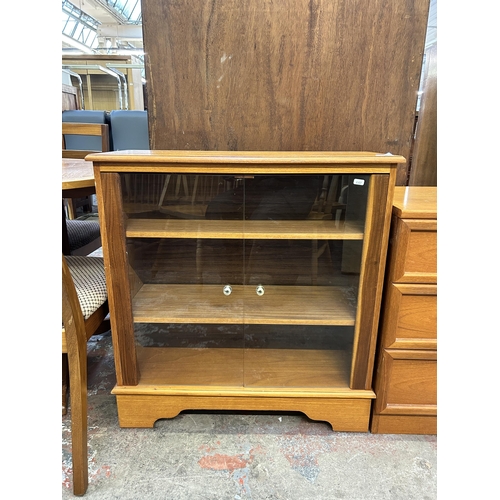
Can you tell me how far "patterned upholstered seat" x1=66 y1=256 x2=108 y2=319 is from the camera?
0.96m

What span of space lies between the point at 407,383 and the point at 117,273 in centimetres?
90

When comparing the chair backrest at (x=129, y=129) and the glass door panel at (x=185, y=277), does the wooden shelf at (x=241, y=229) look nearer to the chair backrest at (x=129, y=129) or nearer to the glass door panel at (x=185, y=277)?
the glass door panel at (x=185, y=277)

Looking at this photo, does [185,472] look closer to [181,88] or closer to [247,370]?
[247,370]

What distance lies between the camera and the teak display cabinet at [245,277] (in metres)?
0.85

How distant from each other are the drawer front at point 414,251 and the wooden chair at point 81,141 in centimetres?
175

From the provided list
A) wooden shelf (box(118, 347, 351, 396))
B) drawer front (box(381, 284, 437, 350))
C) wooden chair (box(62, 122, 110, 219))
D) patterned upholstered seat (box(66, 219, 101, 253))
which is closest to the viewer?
drawer front (box(381, 284, 437, 350))

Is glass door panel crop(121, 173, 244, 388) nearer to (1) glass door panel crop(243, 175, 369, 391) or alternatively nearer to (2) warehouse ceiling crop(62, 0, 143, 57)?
(1) glass door panel crop(243, 175, 369, 391)

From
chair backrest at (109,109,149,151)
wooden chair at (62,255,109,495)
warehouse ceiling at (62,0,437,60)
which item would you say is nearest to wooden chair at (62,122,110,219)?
chair backrest at (109,109,149,151)

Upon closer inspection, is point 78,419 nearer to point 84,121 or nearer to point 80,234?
point 80,234

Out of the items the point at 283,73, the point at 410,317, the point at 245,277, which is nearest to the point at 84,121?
the point at 283,73

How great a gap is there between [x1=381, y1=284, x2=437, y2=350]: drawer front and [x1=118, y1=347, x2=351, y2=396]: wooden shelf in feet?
0.56

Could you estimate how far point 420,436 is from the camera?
1.01m

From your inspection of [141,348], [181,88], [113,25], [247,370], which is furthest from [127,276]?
[113,25]

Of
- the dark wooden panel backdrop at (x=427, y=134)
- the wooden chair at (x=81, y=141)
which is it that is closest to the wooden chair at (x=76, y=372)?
the dark wooden panel backdrop at (x=427, y=134)
